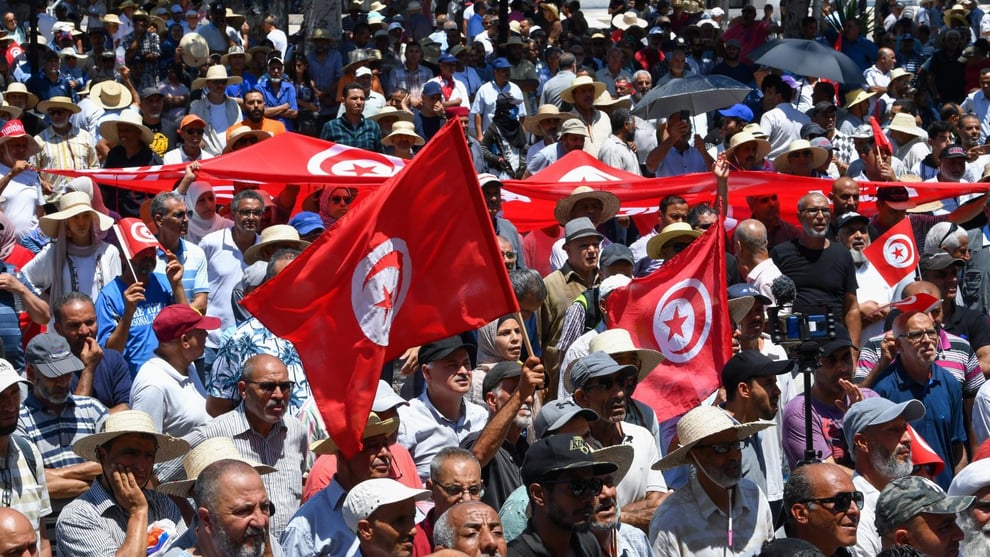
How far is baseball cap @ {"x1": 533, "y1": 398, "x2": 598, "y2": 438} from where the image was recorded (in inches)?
288

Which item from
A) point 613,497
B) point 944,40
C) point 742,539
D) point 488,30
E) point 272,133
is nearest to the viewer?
point 613,497

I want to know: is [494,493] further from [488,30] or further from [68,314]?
[488,30]

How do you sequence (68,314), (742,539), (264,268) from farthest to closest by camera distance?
(264,268), (68,314), (742,539)

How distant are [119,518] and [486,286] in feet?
6.53

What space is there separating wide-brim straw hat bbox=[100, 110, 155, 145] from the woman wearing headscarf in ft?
10.2

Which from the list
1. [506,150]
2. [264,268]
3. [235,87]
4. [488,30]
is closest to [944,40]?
[488,30]

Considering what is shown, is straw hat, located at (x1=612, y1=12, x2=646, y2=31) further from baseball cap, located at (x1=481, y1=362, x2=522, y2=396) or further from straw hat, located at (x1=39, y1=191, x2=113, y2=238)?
baseball cap, located at (x1=481, y1=362, x2=522, y2=396)

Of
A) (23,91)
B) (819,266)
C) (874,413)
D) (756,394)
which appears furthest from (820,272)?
(23,91)

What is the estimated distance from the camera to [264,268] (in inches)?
398

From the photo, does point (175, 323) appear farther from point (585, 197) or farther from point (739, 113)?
point (739, 113)

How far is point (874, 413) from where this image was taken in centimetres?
782

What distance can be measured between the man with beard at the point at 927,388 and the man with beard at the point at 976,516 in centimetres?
215

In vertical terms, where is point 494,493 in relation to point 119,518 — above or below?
below

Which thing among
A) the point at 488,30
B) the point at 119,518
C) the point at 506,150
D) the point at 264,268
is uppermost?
the point at 119,518
